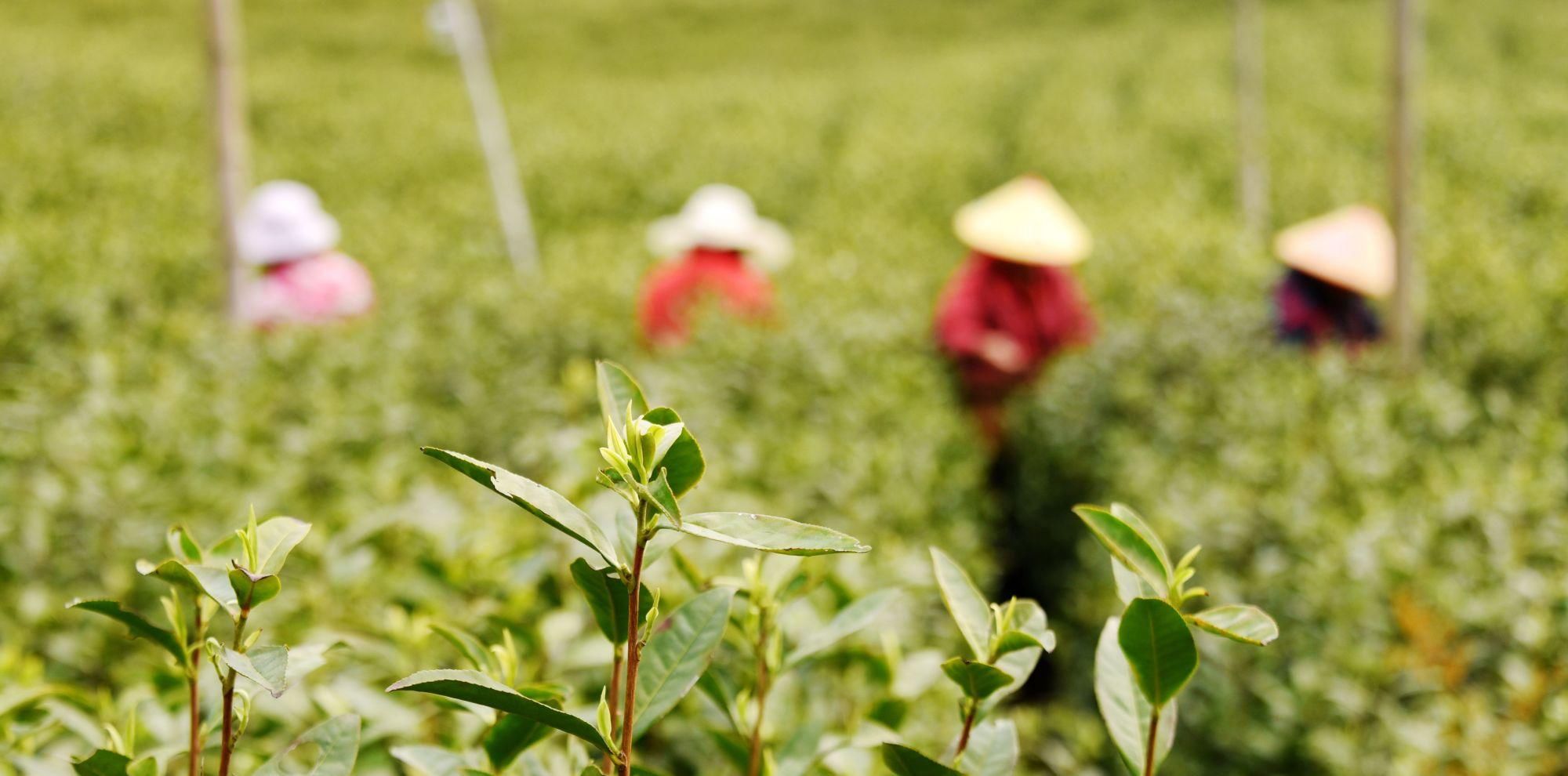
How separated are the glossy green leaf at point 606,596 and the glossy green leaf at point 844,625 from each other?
23 centimetres

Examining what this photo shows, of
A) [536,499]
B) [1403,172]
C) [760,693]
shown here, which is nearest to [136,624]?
[536,499]

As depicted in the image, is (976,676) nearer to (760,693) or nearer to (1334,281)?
(760,693)

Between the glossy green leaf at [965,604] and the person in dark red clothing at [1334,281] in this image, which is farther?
the person in dark red clothing at [1334,281]

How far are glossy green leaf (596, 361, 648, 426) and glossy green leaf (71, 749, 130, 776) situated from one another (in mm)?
375

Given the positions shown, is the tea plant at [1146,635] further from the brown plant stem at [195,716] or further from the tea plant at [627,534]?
the brown plant stem at [195,716]

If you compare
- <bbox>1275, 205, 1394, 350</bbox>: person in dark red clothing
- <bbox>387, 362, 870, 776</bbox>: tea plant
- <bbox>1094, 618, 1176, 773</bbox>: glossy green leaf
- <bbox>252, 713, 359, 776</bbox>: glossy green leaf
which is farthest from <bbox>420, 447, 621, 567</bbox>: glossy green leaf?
<bbox>1275, 205, 1394, 350</bbox>: person in dark red clothing

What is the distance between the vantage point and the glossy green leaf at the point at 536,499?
0.53m

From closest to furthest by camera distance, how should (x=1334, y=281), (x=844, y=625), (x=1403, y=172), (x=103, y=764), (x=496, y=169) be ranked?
(x=103, y=764), (x=844, y=625), (x=1403, y=172), (x=1334, y=281), (x=496, y=169)

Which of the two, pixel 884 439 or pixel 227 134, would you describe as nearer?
pixel 884 439

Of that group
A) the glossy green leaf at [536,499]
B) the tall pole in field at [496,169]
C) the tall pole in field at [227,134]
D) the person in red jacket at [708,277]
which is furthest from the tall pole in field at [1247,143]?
the glossy green leaf at [536,499]

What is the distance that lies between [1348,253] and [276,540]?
402 centimetres

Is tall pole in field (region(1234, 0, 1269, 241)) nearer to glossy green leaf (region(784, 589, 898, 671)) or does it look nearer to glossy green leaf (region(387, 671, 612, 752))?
glossy green leaf (region(784, 589, 898, 671))

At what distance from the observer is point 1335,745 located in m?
1.89

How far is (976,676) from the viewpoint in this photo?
0.70 meters
